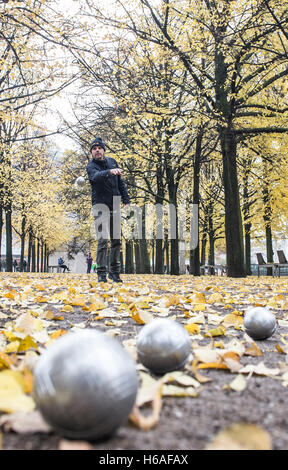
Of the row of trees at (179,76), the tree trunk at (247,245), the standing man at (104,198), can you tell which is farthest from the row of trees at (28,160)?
the tree trunk at (247,245)

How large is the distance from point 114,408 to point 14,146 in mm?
18118

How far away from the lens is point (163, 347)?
5.27ft

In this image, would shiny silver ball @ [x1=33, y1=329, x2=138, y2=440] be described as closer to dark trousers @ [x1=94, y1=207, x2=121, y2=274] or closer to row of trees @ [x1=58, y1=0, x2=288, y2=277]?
dark trousers @ [x1=94, y1=207, x2=121, y2=274]

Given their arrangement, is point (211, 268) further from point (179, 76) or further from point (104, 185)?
point (104, 185)

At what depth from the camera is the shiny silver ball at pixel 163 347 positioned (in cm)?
161

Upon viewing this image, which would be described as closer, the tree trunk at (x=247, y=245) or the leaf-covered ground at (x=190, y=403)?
the leaf-covered ground at (x=190, y=403)

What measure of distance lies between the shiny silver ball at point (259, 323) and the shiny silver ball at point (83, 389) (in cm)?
159

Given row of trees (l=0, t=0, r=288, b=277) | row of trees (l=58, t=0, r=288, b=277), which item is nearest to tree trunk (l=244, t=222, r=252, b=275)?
row of trees (l=0, t=0, r=288, b=277)

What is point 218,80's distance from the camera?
10883 millimetres

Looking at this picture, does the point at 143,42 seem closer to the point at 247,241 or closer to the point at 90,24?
the point at 90,24

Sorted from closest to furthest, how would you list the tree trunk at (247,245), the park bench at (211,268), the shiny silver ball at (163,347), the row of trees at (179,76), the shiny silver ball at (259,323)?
the shiny silver ball at (163,347), the shiny silver ball at (259,323), the row of trees at (179,76), the park bench at (211,268), the tree trunk at (247,245)

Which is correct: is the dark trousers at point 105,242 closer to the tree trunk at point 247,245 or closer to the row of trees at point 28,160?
the row of trees at point 28,160

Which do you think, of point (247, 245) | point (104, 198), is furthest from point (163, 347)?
point (247, 245)
